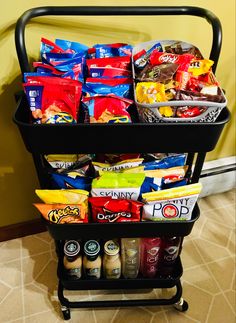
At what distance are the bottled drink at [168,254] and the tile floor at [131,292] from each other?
0.55 feet

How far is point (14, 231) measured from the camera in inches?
53.3

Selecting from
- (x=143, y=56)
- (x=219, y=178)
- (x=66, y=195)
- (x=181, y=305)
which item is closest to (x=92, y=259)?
(x=66, y=195)

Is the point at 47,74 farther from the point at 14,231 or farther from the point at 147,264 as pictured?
the point at 14,231

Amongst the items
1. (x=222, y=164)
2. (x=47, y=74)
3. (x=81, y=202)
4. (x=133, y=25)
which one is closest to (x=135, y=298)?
(x=81, y=202)

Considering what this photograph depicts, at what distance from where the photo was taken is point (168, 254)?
1.04 meters

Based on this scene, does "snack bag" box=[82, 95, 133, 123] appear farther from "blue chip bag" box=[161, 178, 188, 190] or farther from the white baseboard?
the white baseboard

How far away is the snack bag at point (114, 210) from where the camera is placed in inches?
33.0

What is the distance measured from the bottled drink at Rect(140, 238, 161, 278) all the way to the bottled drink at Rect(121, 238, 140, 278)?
0.02 meters

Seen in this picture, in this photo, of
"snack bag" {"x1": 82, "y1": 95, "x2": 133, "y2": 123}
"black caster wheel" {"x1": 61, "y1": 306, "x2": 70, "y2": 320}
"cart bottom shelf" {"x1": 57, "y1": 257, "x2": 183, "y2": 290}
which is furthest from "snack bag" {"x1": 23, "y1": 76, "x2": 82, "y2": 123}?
"black caster wheel" {"x1": 61, "y1": 306, "x2": 70, "y2": 320}

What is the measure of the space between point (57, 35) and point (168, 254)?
80 centimetres

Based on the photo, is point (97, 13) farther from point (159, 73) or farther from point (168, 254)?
point (168, 254)

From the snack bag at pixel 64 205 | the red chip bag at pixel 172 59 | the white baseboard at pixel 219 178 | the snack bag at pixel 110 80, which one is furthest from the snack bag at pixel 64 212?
the white baseboard at pixel 219 178

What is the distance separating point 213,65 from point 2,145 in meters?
0.76

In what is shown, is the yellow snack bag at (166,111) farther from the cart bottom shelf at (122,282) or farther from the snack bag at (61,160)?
the cart bottom shelf at (122,282)
